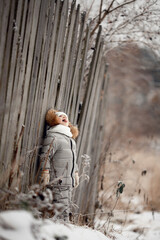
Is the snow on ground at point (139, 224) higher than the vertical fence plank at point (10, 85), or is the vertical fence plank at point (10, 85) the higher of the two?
the vertical fence plank at point (10, 85)

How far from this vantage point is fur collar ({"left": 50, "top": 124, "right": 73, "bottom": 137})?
2.95 metres

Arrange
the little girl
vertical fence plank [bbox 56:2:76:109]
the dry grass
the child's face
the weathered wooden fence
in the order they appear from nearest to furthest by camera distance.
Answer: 1. the weathered wooden fence
2. the little girl
3. the child's face
4. vertical fence plank [bbox 56:2:76:109]
5. the dry grass

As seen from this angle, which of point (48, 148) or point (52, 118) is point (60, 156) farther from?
point (52, 118)

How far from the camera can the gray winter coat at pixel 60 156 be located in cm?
287

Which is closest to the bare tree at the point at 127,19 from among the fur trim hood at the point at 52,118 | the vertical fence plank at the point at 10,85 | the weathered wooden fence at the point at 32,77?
the weathered wooden fence at the point at 32,77

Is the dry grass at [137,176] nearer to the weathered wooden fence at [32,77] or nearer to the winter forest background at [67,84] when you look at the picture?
the winter forest background at [67,84]

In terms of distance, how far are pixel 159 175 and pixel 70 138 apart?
469cm

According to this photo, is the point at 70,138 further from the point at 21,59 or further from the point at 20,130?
the point at 21,59

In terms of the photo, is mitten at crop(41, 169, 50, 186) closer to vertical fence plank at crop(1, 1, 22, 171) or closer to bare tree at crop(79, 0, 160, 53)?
vertical fence plank at crop(1, 1, 22, 171)

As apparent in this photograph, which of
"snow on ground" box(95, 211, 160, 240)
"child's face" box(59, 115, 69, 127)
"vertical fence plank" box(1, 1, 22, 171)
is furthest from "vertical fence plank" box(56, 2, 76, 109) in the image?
"snow on ground" box(95, 211, 160, 240)

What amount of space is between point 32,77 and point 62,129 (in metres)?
0.67

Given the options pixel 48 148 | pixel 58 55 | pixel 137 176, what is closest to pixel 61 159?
pixel 48 148

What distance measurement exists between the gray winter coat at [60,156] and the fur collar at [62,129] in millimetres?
21

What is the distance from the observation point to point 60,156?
2.98 meters
